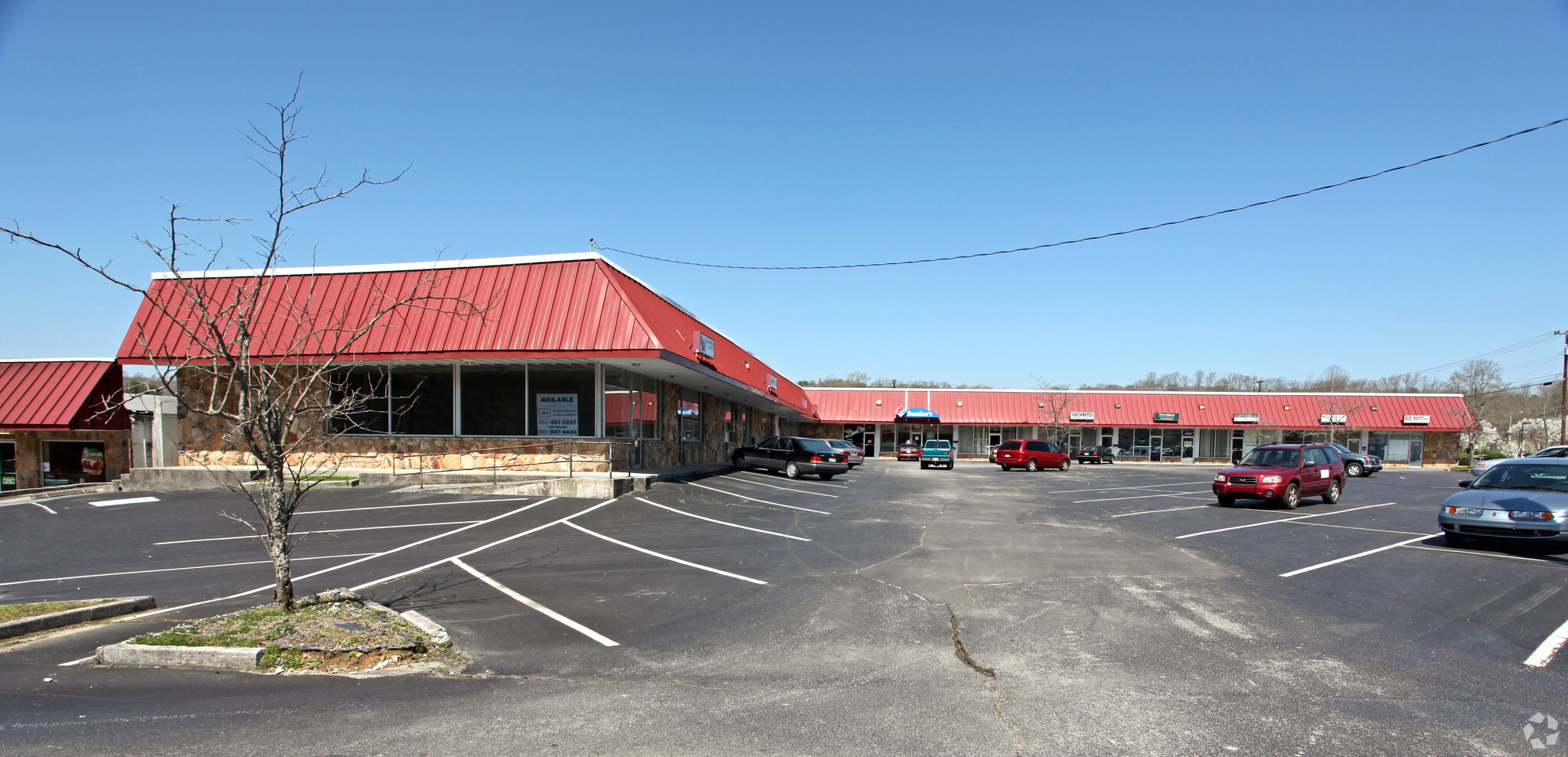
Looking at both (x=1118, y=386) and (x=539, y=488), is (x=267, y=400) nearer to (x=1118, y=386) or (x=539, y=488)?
(x=539, y=488)

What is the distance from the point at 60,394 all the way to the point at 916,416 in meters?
48.0

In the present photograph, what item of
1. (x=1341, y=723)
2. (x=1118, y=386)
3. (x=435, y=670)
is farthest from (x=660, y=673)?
(x=1118, y=386)

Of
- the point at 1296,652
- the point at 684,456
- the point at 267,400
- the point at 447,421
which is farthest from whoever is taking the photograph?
the point at 684,456

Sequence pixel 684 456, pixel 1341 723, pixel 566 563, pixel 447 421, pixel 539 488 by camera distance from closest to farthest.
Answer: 1. pixel 1341 723
2. pixel 566 563
3. pixel 539 488
4. pixel 447 421
5. pixel 684 456

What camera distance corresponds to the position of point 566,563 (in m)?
10.3

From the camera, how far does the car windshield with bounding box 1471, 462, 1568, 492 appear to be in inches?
463

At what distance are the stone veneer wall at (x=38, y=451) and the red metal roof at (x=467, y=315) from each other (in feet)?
14.9

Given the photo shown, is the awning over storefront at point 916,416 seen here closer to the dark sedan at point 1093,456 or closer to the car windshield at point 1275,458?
the dark sedan at point 1093,456

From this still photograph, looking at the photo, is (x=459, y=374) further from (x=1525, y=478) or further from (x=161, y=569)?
(x=1525, y=478)

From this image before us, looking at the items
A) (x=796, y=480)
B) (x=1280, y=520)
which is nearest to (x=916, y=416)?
(x=796, y=480)

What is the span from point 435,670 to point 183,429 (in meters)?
21.3

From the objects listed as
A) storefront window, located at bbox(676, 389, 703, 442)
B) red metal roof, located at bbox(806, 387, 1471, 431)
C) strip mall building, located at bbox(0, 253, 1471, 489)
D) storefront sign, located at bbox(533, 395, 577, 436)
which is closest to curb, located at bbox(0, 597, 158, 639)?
strip mall building, located at bbox(0, 253, 1471, 489)

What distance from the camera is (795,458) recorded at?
27.4m

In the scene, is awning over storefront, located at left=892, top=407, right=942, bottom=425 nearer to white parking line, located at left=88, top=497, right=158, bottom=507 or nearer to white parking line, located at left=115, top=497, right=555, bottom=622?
white parking line, located at left=115, top=497, right=555, bottom=622
